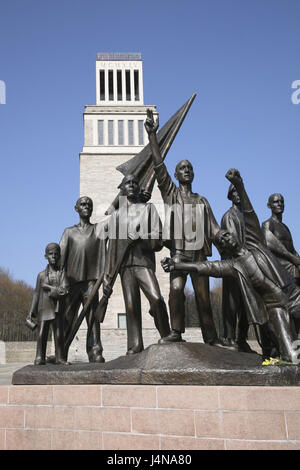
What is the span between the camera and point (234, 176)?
5426 mm

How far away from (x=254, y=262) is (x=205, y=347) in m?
1.12

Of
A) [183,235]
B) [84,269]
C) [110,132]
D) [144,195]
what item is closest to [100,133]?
[110,132]

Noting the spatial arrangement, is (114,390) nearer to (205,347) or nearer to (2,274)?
(205,347)

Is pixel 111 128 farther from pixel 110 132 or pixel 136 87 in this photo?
pixel 136 87

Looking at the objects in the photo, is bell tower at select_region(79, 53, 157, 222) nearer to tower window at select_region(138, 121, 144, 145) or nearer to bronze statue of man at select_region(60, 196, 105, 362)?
tower window at select_region(138, 121, 144, 145)

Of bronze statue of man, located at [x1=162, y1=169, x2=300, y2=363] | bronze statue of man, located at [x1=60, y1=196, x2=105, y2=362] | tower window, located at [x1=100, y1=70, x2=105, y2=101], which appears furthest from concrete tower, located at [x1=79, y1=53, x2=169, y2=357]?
bronze statue of man, located at [x1=162, y1=169, x2=300, y2=363]

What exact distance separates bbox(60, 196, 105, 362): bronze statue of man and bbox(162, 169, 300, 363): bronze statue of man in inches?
70.8

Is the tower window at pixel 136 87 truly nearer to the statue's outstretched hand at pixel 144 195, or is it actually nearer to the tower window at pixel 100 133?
the tower window at pixel 100 133

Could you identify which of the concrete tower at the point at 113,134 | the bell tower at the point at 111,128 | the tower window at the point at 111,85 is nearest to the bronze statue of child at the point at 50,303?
the concrete tower at the point at 113,134

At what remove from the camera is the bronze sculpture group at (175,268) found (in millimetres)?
5160

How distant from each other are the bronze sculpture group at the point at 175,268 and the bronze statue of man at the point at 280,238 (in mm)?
15

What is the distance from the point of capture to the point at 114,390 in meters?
4.54

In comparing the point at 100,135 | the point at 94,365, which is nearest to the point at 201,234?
the point at 94,365

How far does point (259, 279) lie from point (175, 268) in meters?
0.94
